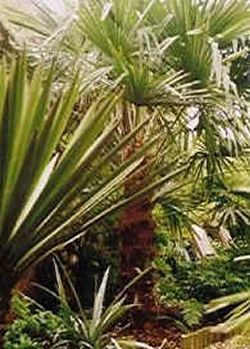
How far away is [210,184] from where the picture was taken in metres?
3.75

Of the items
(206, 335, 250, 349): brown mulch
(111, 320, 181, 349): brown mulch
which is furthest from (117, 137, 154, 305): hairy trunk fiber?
(206, 335, 250, 349): brown mulch

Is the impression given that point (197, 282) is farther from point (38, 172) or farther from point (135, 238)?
point (38, 172)

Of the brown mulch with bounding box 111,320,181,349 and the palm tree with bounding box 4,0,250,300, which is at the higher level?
the palm tree with bounding box 4,0,250,300

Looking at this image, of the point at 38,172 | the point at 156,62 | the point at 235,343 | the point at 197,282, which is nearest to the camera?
the point at 38,172

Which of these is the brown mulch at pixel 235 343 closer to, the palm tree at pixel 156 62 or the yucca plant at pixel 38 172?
the palm tree at pixel 156 62

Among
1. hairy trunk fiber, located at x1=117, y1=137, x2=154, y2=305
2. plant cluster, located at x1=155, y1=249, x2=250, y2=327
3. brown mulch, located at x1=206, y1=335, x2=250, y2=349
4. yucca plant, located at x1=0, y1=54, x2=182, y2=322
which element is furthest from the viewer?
plant cluster, located at x1=155, y1=249, x2=250, y2=327

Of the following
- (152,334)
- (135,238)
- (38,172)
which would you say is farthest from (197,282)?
(38,172)

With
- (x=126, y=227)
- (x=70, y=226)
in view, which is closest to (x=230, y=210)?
(x=126, y=227)

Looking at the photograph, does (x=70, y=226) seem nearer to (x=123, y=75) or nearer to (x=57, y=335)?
(x=57, y=335)

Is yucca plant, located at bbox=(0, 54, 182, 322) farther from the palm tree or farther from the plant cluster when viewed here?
the plant cluster

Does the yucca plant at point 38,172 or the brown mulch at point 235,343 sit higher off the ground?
the yucca plant at point 38,172

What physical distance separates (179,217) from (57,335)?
4.80ft

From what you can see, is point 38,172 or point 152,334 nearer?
point 38,172

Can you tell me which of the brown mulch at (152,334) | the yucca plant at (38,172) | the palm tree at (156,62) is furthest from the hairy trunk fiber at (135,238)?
the yucca plant at (38,172)
